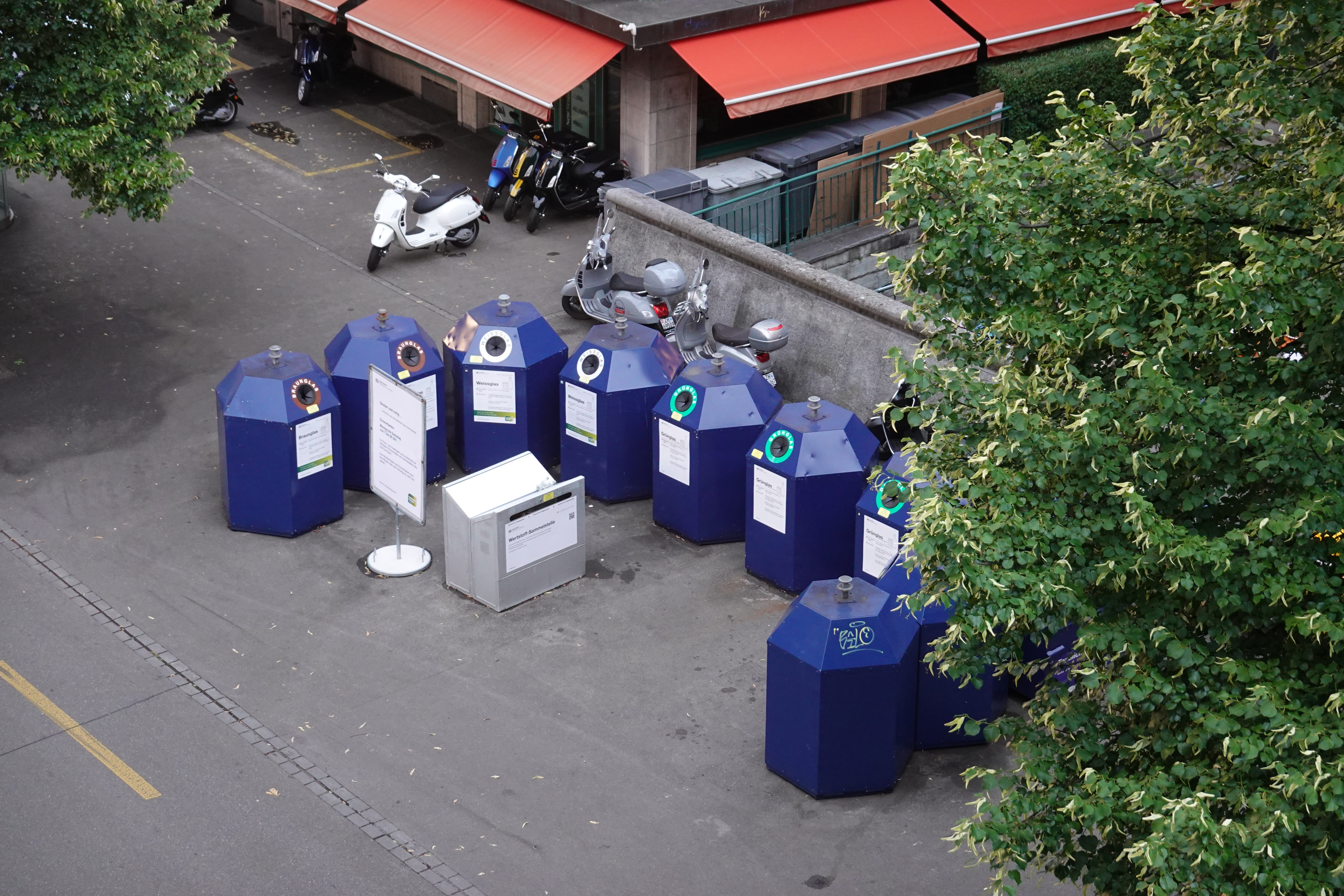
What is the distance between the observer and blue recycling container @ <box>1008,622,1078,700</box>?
9.29 meters

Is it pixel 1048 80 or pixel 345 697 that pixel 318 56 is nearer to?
pixel 1048 80

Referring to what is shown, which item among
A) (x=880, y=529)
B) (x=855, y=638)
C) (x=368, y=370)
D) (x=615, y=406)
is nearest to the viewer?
(x=855, y=638)

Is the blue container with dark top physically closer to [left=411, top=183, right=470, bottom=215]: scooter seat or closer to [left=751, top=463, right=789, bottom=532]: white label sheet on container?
[left=751, top=463, right=789, bottom=532]: white label sheet on container

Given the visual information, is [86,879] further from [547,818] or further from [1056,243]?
[1056,243]

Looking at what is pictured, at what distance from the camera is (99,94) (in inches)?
509

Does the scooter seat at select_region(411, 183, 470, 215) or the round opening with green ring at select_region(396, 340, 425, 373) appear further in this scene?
the scooter seat at select_region(411, 183, 470, 215)

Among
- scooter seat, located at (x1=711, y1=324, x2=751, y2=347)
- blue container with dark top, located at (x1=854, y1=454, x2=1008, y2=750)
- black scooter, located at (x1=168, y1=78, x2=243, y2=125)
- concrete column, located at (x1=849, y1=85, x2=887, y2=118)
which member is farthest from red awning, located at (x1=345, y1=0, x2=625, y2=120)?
blue container with dark top, located at (x1=854, y1=454, x2=1008, y2=750)

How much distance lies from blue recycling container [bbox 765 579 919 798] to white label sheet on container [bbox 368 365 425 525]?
3066 millimetres

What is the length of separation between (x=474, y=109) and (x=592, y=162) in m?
3.42

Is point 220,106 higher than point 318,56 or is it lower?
lower

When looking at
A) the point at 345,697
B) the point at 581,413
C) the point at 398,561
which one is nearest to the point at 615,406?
the point at 581,413

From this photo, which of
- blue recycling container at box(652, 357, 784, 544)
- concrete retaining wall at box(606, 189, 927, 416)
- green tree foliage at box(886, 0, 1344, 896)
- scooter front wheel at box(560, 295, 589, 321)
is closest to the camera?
green tree foliage at box(886, 0, 1344, 896)

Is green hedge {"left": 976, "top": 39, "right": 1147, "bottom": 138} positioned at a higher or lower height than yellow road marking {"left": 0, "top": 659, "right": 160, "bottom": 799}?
higher

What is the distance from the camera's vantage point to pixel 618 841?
860cm
